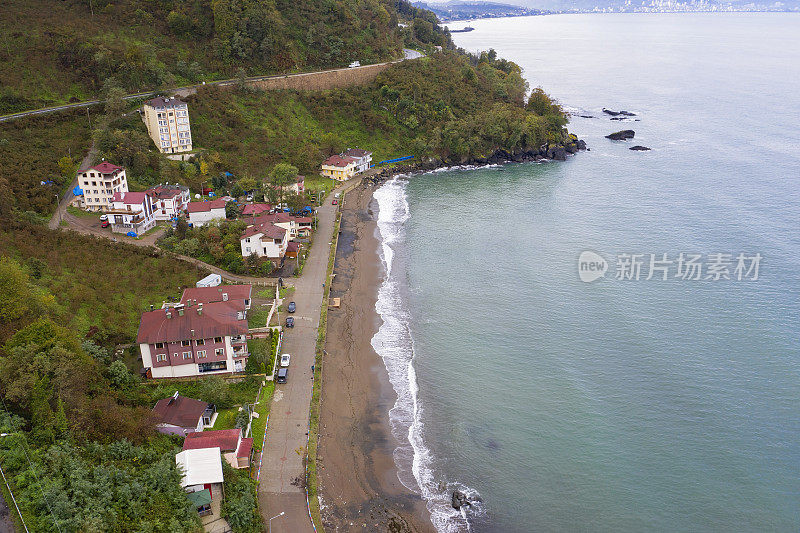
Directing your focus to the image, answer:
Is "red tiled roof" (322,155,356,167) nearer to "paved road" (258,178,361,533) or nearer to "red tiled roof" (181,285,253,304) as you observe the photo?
"paved road" (258,178,361,533)

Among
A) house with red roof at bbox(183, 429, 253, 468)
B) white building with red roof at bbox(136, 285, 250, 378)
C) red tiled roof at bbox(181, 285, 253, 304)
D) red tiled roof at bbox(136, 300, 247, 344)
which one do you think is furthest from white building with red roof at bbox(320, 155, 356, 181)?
house with red roof at bbox(183, 429, 253, 468)

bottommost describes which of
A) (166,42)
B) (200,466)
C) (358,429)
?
(358,429)

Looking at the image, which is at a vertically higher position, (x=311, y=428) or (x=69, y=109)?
(x=69, y=109)

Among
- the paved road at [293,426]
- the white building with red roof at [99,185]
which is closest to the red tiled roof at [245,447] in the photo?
the paved road at [293,426]

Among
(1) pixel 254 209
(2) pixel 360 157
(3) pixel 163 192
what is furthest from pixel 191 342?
(2) pixel 360 157

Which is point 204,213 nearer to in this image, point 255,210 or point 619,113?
point 255,210

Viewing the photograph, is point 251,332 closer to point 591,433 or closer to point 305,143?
point 591,433

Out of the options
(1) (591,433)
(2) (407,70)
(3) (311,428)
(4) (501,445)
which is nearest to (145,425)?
(3) (311,428)
